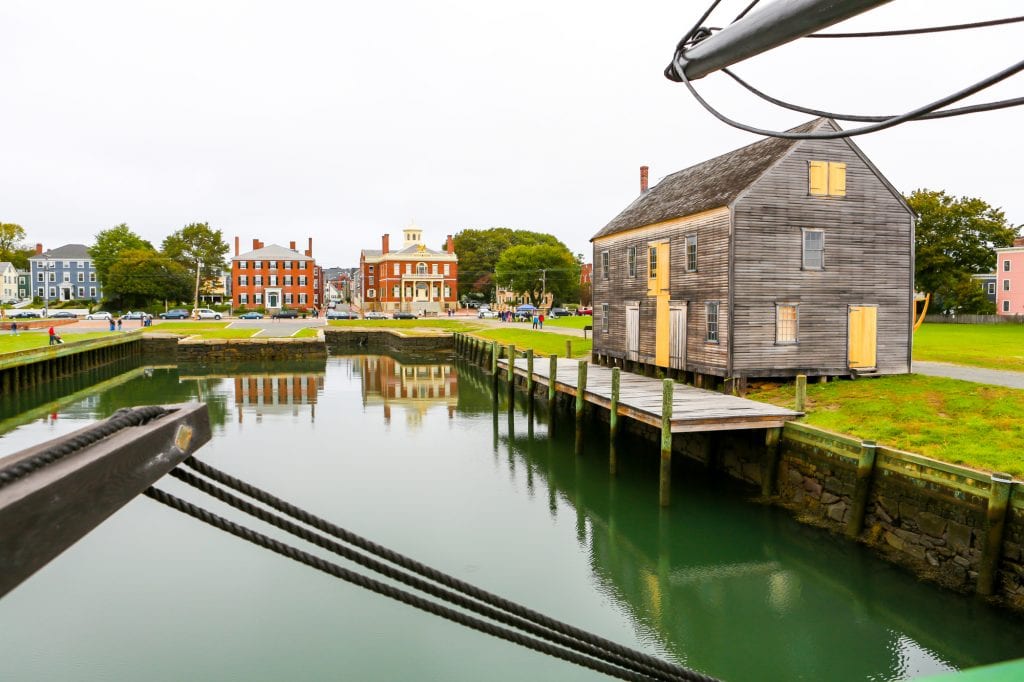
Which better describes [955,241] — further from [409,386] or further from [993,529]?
[993,529]

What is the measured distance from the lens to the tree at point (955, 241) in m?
63.2

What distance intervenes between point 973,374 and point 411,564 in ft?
80.6

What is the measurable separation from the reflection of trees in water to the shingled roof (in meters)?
9.19

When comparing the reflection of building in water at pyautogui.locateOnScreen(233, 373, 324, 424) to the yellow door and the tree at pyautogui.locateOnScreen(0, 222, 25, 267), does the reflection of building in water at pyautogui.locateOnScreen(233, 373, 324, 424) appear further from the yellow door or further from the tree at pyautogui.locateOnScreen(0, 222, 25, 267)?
the tree at pyautogui.locateOnScreen(0, 222, 25, 267)

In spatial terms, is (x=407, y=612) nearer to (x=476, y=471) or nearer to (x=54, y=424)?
(x=476, y=471)

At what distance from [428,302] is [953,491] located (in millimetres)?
94796

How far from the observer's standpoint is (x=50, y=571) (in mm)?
13727

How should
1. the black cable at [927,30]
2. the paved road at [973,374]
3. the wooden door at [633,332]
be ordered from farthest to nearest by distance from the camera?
the wooden door at [633,332], the paved road at [973,374], the black cable at [927,30]

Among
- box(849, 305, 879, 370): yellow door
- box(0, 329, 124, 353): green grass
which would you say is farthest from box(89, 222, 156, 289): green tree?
box(849, 305, 879, 370): yellow door

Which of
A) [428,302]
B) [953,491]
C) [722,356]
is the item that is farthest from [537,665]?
[428,302]

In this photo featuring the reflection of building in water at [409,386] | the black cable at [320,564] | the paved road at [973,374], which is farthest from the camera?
the reflection of building in water at [409,386]

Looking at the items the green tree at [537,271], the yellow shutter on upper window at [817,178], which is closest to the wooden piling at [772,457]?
the yellow shutter on upper window at [817,178]

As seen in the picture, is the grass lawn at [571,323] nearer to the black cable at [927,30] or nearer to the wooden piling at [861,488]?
the wooden piling at [861,488]

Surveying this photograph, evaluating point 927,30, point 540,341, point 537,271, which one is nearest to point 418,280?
point 537,271
